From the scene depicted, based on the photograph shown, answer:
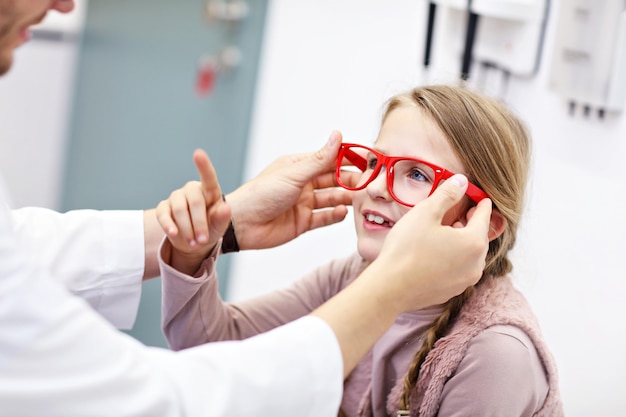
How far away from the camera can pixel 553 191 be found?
141cm

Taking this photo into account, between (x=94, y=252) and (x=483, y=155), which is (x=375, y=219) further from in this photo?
(x=94, y=252)

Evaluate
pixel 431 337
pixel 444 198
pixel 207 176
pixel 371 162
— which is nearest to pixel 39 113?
pixel 371 162

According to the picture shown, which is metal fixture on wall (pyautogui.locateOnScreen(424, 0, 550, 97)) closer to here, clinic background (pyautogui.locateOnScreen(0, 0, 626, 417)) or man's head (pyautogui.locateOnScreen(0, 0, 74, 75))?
clinic background (pyautogui.locateOnScreen(0, 0, 626, 417))

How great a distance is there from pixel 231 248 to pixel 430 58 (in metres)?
0.68

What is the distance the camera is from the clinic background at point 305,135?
1287mm

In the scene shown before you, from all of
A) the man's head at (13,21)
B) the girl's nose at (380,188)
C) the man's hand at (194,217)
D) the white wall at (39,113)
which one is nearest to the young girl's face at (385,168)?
the girl's nose at (380,188)

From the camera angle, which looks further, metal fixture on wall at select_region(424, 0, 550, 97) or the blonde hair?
metal fixture on wall at select_region(424, 0, 550, 97)

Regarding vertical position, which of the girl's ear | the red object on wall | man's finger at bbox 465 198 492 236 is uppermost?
the red object on wall

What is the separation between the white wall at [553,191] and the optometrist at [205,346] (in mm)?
335

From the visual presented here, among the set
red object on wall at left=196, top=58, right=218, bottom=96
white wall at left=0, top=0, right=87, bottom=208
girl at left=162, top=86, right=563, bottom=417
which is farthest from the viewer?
white wall at left=0, top=0, right=87, bottom=208

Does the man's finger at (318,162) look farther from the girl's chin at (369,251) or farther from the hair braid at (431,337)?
the hair braid at (431,337)

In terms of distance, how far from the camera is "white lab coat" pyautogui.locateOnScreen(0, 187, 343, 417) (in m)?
0.78

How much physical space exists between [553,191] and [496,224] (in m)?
0.27

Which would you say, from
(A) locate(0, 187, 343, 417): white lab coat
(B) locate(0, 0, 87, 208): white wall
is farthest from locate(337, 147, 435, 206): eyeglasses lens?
(B) locate(0, 0, 87, 208): white wall
